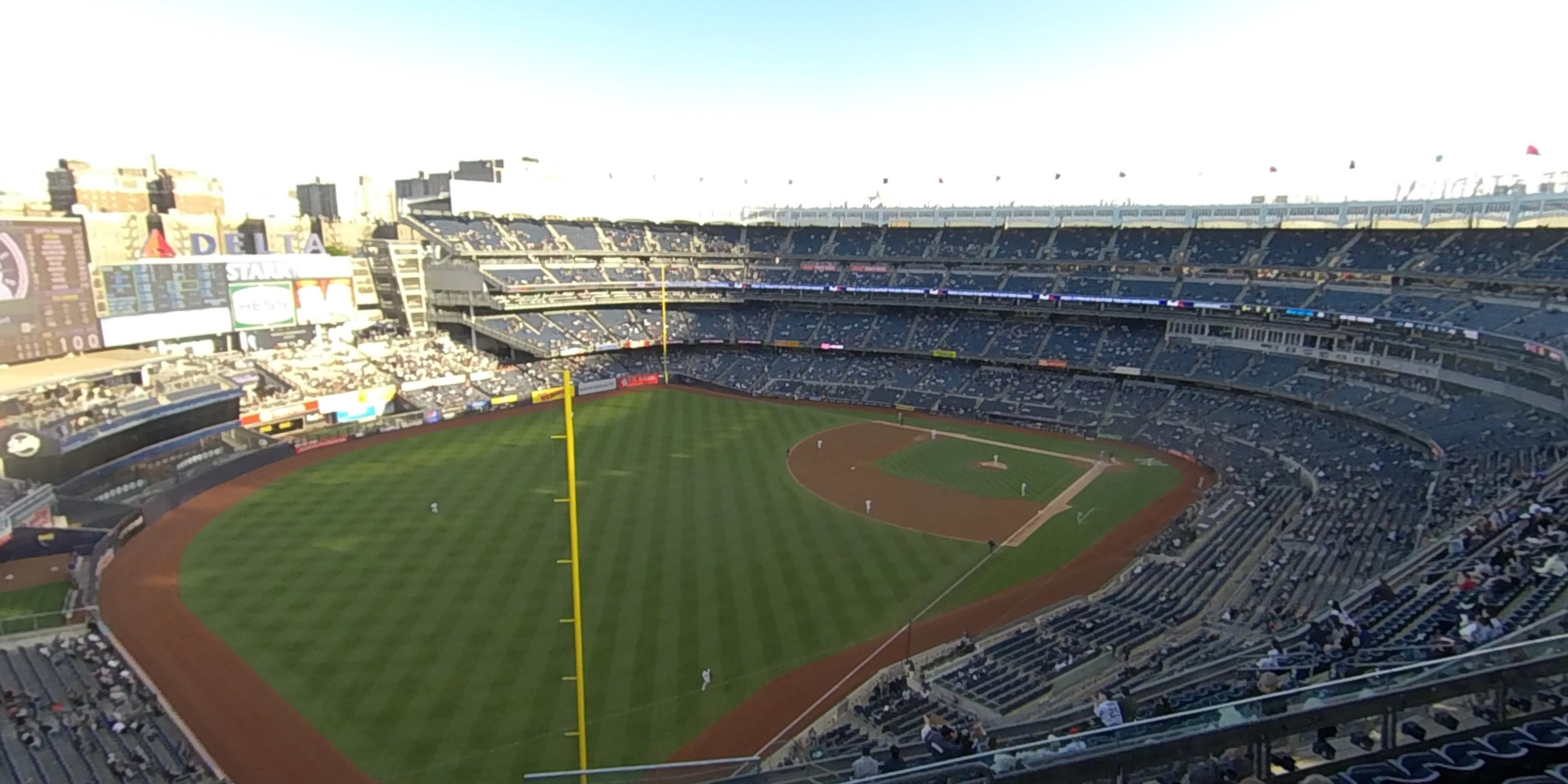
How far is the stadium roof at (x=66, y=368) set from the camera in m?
34.5

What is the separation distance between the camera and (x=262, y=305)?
2168 inches

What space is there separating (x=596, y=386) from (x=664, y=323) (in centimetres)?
833

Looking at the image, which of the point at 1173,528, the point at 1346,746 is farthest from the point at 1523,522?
the point at 1346,746

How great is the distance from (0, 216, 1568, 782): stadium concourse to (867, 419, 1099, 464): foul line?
4815 millimetres

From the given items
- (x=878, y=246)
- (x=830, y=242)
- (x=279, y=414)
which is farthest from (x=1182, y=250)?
(x=279, y=414)

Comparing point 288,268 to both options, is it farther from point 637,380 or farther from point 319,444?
point 637,380

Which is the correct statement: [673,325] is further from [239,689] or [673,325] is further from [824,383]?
[239,689]

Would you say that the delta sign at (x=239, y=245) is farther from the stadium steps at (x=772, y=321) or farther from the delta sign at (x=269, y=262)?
the stadium steps at (x=772, y=321)

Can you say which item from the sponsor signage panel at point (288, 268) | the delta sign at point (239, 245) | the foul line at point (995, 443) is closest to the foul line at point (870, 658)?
the foul line at point (995, 443)

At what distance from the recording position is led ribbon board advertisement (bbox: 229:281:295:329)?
175 ft

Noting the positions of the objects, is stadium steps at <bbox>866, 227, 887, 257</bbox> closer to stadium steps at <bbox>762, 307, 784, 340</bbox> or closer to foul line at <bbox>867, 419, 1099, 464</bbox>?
A: stadium steps at <bbox>762, 307, 784, 340</bbox>

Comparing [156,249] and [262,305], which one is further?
[262,305]

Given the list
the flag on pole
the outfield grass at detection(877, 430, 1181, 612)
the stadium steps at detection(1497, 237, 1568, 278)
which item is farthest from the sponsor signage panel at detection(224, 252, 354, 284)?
the stadium steps at detection(1497, 237, 1568, 278)

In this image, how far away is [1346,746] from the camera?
838cm
